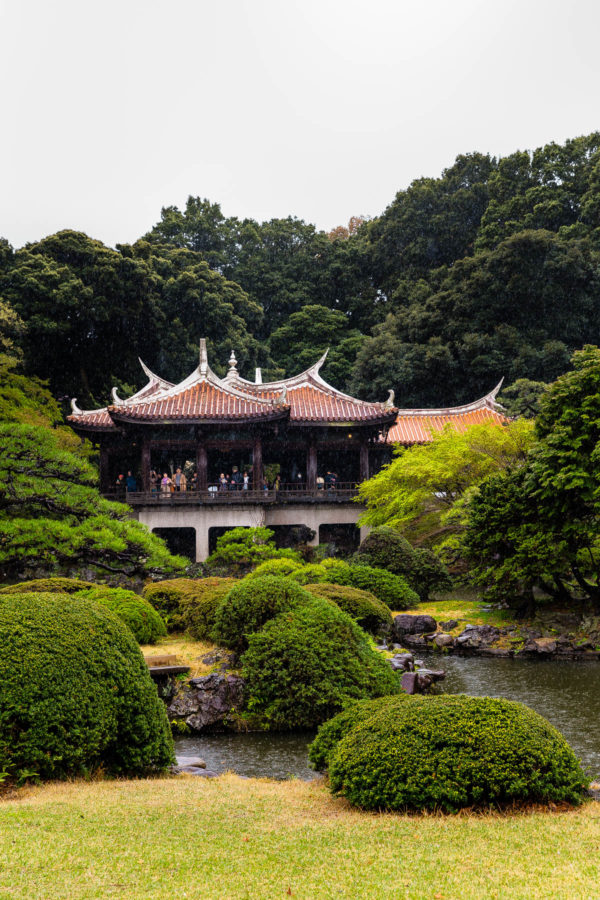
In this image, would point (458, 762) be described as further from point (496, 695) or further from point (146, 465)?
point (146, 465)

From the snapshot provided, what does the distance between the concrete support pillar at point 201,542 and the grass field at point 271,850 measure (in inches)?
834

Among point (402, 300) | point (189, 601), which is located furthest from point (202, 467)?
point (402, 300)

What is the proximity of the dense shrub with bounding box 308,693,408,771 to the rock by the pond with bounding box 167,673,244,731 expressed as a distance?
3542mm

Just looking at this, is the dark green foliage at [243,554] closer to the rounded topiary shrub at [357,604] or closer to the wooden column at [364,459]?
the rounded topiary shrub at [357,604]

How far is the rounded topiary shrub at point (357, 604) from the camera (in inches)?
593

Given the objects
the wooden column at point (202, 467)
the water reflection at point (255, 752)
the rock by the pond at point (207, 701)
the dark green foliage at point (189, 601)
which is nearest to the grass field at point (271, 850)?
the water reflection at point (255, 752)

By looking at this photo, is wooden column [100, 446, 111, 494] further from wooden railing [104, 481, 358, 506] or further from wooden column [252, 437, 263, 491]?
wooden column [252, 437, 263, 491]

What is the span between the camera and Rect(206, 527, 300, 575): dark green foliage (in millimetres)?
20609

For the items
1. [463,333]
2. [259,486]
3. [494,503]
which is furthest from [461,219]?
[494,503]

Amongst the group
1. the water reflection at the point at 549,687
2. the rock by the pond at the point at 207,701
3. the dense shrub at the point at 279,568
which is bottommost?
the water reflection at the point at 549,687

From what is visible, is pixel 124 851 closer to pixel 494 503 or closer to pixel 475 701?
pixel 475 701

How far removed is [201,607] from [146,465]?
14678 millimetres

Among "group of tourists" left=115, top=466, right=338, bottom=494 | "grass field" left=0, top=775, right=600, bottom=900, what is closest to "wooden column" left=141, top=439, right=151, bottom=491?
"group of tourists" left=115, top=466, right=338, bottom=494

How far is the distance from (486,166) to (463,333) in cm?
1548
